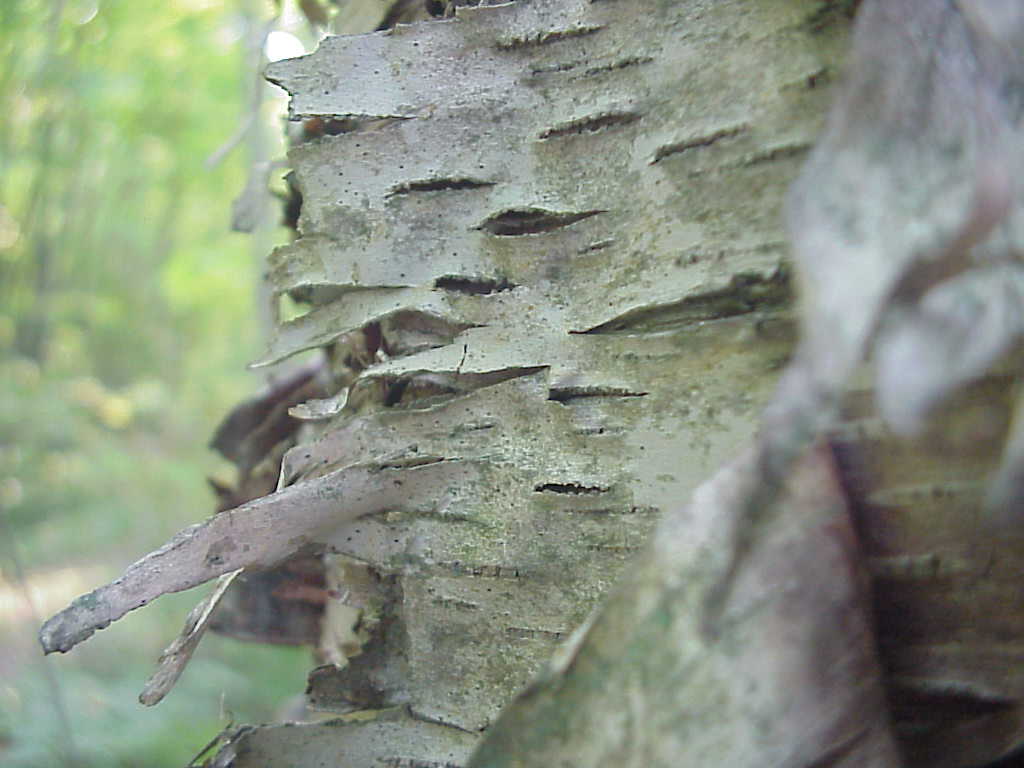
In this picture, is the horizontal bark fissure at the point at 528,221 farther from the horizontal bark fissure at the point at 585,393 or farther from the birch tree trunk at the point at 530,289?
the horizontal bark fissure at the point at 585,393

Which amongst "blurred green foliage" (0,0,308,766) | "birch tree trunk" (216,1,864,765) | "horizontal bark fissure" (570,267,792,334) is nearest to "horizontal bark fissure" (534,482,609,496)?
"birch tree trunk" (216,1,864,765)

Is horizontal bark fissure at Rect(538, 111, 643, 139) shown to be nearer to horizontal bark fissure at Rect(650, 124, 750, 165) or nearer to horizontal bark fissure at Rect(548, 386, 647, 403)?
horizontal bark fissure at Rect(650, 124, 750, 165)

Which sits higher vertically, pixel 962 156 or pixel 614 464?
pixel 962 156

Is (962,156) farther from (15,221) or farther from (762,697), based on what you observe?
(15,221)

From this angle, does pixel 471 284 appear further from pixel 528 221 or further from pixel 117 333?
pixel 117 333

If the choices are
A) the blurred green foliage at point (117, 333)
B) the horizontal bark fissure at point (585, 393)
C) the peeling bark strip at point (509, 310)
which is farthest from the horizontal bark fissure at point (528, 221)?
the blurred green foliage at point (117, 333)

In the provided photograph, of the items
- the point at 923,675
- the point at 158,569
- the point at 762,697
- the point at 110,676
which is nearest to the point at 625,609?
the point at 762,697

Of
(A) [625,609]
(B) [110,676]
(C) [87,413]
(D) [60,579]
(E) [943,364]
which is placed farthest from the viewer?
(C) [87,413]

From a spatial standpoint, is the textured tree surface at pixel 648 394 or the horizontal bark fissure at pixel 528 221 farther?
the horizontal bark fissure at pixel 528 221
